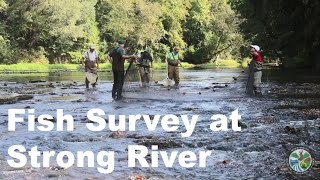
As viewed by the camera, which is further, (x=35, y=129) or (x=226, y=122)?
(x=226, y=122)

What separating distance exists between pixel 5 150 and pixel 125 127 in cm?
326

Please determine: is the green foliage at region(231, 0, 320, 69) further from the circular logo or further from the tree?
the tree

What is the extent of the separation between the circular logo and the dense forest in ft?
80.2

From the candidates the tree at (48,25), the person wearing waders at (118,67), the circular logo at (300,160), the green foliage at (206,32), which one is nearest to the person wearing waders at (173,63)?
the person wearing waders at (118,67)

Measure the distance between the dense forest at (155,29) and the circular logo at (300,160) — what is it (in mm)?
24443

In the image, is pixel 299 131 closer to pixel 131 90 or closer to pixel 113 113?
pixel 113 113

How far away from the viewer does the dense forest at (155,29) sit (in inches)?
1516

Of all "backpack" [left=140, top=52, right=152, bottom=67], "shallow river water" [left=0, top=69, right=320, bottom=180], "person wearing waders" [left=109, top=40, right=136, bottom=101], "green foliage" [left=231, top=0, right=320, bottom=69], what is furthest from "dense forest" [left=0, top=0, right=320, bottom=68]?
"shallow river water" [left=0, top=69, right=320, bottom=180]

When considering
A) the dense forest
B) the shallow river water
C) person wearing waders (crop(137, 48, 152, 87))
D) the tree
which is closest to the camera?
the shallow river water

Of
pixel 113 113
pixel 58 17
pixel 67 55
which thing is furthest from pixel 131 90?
pixel 67 55

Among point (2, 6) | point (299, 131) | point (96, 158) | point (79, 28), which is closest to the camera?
point (96, 158)

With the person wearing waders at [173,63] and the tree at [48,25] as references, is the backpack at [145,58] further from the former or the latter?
the tree at [48,25]

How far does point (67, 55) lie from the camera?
71.6 meters

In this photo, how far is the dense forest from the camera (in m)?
38.5
